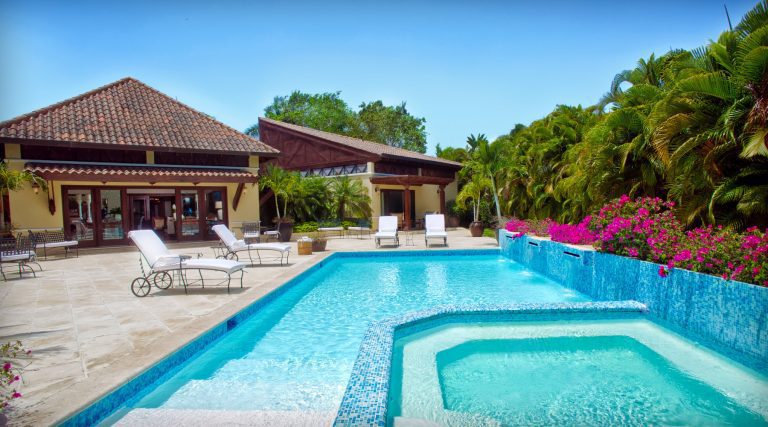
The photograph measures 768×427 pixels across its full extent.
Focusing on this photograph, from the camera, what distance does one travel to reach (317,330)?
240 inches

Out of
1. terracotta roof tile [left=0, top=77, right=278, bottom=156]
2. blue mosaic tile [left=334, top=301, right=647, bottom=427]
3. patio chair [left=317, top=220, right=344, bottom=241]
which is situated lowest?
blue mosaic tile [left=334, top=301, right=647, bottom=427]

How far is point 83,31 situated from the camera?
4414 mm

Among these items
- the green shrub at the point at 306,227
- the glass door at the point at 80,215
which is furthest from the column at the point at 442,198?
the glass door at the point at 80,215

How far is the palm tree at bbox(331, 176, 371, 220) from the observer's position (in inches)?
804

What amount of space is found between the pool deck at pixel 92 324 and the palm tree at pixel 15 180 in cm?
428

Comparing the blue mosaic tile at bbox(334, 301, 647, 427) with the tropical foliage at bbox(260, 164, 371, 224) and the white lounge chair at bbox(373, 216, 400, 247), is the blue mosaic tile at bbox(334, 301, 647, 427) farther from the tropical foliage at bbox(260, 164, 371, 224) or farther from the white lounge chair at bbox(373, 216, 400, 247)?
the tropical foliage at bbox(260, 164, 371, 224)

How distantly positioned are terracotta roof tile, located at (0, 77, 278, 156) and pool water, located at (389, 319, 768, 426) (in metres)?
14.3

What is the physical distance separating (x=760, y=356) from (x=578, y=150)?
9.04 m

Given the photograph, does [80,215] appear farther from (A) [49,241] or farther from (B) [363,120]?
(B) [363,120]

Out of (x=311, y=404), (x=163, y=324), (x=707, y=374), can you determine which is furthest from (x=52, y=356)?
(x=707, y=374)

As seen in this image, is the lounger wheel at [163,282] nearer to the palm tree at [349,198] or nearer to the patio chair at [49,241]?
the patio chair at [49,241]

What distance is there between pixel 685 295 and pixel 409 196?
55.7 feet

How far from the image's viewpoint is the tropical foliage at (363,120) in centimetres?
4050


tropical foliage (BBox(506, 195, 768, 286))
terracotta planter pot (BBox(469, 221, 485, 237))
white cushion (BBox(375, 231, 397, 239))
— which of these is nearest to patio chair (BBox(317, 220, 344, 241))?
white cushion (BBox(375, 231, 397, 239))
